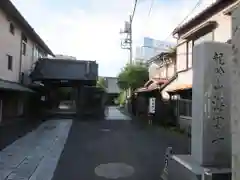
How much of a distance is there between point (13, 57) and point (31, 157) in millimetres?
11235

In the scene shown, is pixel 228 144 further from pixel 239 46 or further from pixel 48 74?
pixel 48 74

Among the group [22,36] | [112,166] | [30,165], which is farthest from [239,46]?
[22,36]

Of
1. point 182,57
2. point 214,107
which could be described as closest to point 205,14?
point 182,57

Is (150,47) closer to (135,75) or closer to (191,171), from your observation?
(135,75)

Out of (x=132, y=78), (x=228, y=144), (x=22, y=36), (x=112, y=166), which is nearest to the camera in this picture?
(x=228, y=144)

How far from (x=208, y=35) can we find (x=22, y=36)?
42.6ft

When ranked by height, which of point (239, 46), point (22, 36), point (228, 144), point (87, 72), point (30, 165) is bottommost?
point (30, 165)

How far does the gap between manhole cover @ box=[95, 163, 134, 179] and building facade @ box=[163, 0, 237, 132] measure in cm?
707

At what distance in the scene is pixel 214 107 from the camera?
6.48 m

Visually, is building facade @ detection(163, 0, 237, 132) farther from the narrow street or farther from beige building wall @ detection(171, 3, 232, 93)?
the narrow street

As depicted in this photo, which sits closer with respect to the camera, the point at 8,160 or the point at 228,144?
the point at 228,144

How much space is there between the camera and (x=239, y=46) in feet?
13.9

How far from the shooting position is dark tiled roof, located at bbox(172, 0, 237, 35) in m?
14.5

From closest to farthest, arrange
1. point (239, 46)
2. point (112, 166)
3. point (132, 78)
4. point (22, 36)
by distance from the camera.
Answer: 1. point (239, 46)
2. point (112, 166)
3. point (22, 36)
4. point (132, 78)
